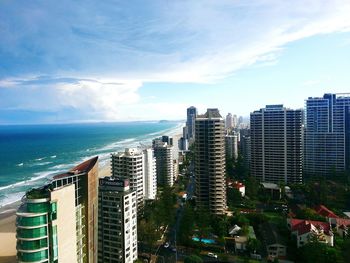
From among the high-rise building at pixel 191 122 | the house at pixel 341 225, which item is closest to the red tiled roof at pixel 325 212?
the house at pixel 341 225

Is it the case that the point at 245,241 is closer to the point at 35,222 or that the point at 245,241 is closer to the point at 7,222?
the point at 35,222

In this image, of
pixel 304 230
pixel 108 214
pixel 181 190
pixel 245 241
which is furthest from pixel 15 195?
pixel 304 230

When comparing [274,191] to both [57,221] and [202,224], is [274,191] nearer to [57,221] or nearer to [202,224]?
[202,224]

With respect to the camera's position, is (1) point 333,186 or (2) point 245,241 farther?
(1) point 333,186

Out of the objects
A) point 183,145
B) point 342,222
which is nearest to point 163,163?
point 342,222

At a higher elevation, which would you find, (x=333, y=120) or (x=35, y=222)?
(x=333, y=120)

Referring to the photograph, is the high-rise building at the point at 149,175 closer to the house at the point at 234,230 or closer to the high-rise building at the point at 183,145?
the house at the point at 234,230
